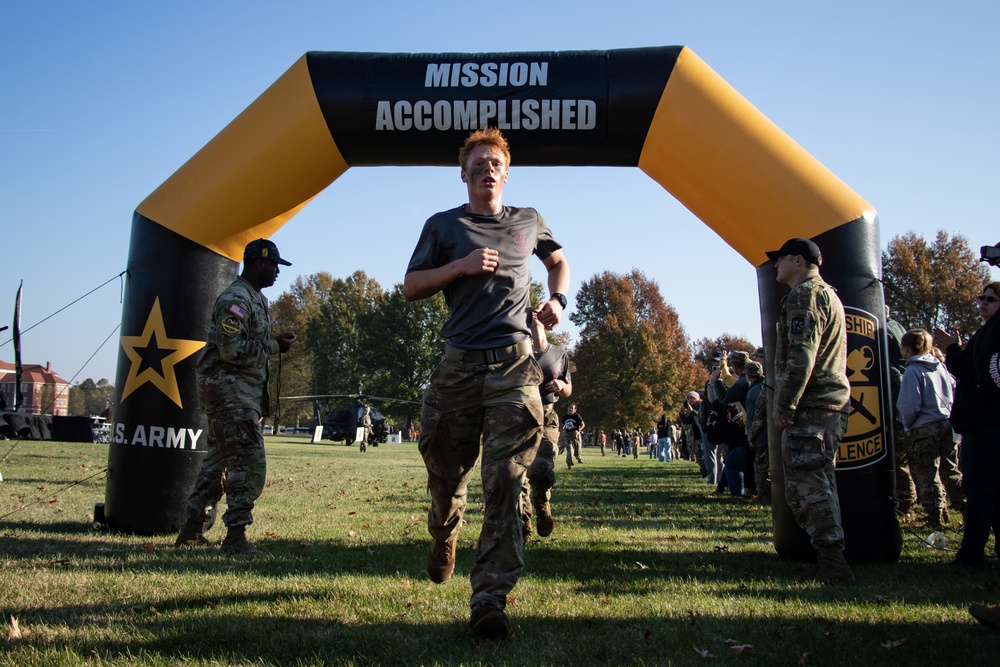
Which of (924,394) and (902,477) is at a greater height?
(924,394)

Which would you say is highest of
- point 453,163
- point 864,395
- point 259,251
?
point 453,163

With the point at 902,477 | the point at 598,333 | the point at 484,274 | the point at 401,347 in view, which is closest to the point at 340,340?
the point at 401,347

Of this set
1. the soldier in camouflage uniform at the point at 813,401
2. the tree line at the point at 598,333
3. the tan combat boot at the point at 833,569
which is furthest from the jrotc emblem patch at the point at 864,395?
the tree line at the point at 598,333

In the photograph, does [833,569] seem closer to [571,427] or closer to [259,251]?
[259,251]

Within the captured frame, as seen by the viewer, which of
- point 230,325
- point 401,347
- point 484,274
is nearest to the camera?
point 484,274

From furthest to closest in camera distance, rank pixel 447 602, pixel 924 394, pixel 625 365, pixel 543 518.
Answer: pixel 625 365 < pixel 924 394 < pixel 543 518 < pixel 447 602

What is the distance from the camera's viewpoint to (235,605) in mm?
4238

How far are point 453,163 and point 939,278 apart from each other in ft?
132

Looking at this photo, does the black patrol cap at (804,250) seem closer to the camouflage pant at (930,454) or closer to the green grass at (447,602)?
the green grass at (447,602)

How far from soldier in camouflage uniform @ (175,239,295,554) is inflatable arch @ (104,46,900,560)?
0.88m

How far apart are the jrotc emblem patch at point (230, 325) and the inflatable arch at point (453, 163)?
4.76 feet

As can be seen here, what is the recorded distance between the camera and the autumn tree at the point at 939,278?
37719 mm

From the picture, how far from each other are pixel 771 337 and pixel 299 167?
468cm

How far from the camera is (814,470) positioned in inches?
211
